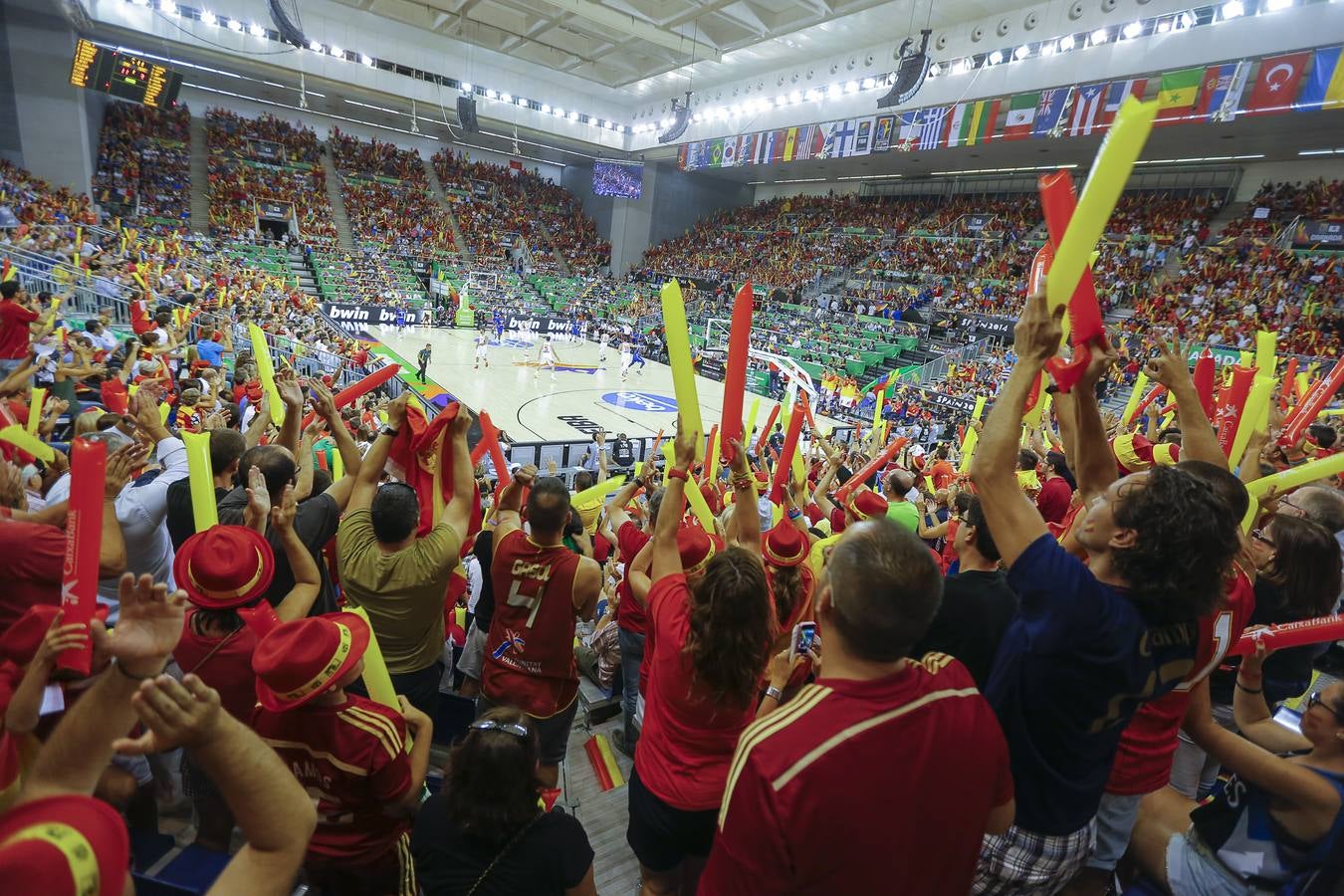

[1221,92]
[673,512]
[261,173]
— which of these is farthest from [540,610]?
[261,173]

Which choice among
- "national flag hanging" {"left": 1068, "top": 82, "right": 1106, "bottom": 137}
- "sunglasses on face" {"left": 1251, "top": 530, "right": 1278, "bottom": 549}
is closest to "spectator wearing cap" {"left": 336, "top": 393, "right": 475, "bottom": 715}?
"sunglasses on face" {"left": 1251, "top": 530, "right": 1278, "bottom": 549}

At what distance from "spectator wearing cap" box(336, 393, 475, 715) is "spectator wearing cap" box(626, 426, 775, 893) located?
90 cm

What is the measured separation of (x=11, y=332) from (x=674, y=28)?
24.0 m

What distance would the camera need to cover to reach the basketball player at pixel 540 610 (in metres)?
2.54

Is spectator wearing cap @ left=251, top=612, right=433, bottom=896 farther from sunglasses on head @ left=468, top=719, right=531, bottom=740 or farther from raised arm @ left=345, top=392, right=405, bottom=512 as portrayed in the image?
raised arm @ left=345, top=392, right=405, bottom=512

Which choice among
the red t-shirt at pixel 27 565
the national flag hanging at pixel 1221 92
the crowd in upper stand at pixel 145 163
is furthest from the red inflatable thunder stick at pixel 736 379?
the crowd in upper stand at pixel 145 163

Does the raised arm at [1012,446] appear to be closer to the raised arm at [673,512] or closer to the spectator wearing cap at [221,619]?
the raised arm at [673,512]

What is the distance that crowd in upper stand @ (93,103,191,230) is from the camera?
2548 cm

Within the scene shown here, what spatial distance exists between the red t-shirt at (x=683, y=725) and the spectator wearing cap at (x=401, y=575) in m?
1.01

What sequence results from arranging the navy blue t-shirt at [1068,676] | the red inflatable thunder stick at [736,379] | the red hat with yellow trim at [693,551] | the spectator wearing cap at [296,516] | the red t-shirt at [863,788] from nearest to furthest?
1. the red t-shirt at [863,788]
2. the navy blue t-shirt at [1068,676]
3. the red inflatable thunder stick at [736,379]
4. the spectator wearing cap at [296,516]
5. the red hat with yellow trim at [693,551]

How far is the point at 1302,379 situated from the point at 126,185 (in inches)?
1422

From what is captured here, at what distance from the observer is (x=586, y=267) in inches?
1585

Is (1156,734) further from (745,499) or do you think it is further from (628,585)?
(628,585)

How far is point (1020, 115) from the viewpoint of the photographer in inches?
743
